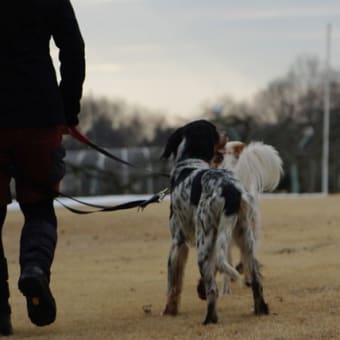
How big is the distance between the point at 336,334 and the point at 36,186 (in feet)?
6.58

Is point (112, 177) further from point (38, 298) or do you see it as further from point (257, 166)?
point (38, 298)

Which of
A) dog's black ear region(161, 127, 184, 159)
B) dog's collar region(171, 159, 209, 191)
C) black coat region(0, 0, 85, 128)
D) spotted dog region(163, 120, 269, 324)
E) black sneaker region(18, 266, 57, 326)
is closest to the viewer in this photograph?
black sneaker region(18, 266, 57, 326)

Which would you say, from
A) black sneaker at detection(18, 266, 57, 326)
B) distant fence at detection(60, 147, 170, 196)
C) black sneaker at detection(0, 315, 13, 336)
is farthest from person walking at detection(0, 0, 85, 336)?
distant fence at detection(60, 147, 170, 196)

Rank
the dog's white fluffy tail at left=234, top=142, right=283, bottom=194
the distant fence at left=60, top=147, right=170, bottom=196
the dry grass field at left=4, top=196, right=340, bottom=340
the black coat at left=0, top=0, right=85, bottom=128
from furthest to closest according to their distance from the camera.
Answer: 1. the distant fence at left=60, top=147, right=170, bottom=196
2. the dog's white fluffy tail at left=234, top=142, right=283, bottom=194
3. the dry grass field at left=4, top=196, right=340, bottom=340
4. the black coat at left=0, top=0, right=85, bottom=128

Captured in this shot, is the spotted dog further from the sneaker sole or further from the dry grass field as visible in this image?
the sneaker sole

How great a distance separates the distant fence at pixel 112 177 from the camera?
4272 centimetres

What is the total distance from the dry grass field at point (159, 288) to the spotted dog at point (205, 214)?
0.26 meters

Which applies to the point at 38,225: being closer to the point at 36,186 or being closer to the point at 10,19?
the point at 36,186

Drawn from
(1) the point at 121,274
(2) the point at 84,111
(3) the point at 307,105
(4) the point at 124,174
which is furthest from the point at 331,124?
(1) the point at 121,274

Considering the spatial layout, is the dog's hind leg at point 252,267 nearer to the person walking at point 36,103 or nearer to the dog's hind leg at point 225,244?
the dog's hind leg at point 225,244

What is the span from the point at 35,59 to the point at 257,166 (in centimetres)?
367

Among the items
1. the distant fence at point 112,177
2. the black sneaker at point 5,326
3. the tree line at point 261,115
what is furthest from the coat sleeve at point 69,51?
the tree line at point 261,115

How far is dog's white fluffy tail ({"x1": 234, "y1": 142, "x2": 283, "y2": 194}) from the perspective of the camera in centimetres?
980

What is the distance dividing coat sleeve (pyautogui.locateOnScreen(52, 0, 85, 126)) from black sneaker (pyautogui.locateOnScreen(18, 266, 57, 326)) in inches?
44.8
